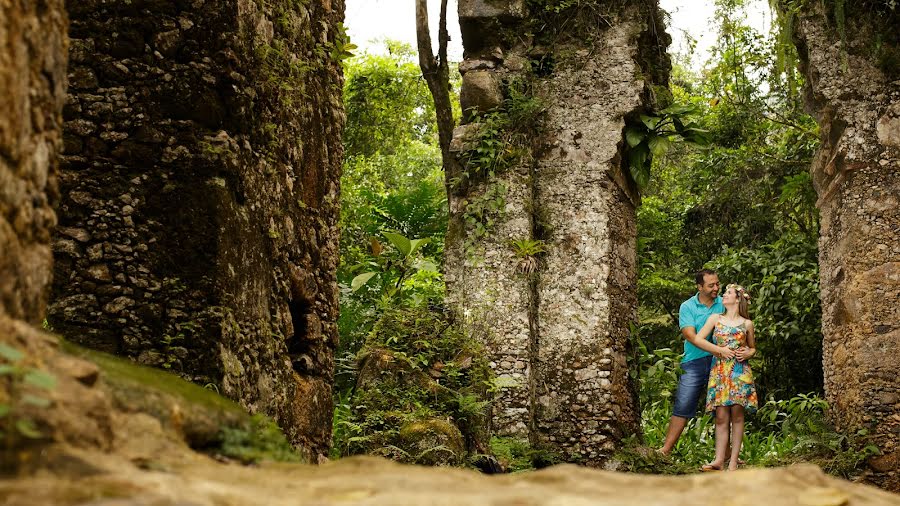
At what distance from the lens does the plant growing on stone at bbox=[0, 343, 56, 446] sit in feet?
7.14

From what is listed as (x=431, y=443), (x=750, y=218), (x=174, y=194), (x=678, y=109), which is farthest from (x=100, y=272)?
(x=750, y=218)

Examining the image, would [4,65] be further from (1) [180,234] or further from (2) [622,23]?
(2) [622,23]

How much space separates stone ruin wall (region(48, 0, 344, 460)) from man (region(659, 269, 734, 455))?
427cm

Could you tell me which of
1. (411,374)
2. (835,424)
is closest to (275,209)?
(411,374)

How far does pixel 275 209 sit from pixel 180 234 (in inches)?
36.4

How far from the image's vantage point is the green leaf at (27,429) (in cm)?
218

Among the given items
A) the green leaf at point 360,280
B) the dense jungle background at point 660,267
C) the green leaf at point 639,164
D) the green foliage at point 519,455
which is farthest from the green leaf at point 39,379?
the green leaf at point 639,164

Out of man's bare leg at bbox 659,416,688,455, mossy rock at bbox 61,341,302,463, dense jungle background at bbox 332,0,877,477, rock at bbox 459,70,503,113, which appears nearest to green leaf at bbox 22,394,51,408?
mossy rock at bbox 61,341,302,463

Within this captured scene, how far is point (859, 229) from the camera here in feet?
32.8

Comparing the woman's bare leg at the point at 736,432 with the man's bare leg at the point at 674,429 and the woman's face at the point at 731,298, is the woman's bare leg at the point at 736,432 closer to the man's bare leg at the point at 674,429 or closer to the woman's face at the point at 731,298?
the woman's face at the point at 731,298

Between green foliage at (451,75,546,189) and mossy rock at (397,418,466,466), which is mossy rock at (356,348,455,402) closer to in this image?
mossy rock at (397,418,466,466)

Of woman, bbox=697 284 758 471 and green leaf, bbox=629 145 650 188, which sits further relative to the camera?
green leaf, bbox=629 145 650 188

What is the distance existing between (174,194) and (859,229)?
7.57m

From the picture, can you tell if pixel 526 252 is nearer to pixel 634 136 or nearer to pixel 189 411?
pixel 634 136
